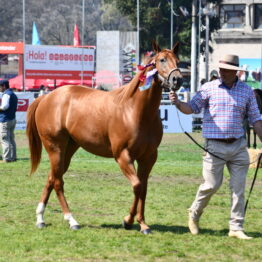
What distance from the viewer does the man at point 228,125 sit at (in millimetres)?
8164

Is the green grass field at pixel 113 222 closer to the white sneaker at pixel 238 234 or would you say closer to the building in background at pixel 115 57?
the white sneaker at pixel 238 234

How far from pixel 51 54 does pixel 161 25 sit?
1887 centimetres

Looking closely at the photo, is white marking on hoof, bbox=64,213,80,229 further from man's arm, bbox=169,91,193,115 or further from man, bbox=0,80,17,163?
man, bbox=0,80,17,163

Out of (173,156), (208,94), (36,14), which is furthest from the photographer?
(36,14)

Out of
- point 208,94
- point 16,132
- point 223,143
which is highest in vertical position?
point 208,94

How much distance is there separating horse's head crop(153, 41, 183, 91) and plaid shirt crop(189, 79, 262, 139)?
40 cm

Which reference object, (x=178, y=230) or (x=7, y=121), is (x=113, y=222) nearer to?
(x=178, y=230)

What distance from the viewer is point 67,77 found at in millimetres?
38531

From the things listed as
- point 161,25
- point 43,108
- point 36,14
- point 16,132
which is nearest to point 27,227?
point 43,108

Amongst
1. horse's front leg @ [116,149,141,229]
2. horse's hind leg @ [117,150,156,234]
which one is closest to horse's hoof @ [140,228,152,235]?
horse's hind leg @ [117,150,156,234]

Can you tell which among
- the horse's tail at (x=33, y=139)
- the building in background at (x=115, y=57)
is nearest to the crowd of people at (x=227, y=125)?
the horse's tail at (x=33, y=139)

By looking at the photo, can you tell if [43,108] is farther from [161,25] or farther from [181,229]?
[161,25]

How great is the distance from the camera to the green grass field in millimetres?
7531

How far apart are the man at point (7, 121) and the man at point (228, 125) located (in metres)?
9.81
